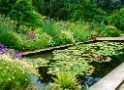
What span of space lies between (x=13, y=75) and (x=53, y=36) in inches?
371

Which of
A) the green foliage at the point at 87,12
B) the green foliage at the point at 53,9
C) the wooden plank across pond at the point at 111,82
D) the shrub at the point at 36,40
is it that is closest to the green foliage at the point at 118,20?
the green foliage at the point at 87,12

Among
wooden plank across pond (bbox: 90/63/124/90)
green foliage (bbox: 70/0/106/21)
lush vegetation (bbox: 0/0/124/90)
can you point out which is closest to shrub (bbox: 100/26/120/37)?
lush vegetation (bbox: 0/0/124/90)

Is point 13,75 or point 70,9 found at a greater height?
point 13,75

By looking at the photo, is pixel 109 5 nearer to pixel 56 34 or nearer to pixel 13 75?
pixel 56 34

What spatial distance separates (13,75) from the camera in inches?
238

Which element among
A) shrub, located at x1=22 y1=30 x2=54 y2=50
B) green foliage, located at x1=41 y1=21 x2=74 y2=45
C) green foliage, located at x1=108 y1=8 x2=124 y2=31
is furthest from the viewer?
green foliage, located at x1=108 y1=8 x2=124 y2=31

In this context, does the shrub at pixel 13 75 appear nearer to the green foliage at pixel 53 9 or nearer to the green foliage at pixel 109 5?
the green foliage at pixel 53 9

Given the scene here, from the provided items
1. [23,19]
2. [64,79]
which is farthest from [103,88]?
[23,19]

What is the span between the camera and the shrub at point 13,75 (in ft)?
18.9

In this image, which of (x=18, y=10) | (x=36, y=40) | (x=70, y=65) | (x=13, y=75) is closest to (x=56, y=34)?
(x=36, y=40)

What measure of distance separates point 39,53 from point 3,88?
277 inches

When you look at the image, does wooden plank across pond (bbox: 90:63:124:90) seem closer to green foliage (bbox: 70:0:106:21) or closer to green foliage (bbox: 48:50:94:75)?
green foliage (bbox: 48:50:94:75)

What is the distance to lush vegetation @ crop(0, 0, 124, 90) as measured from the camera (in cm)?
665

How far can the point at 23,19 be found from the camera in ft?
52.5
